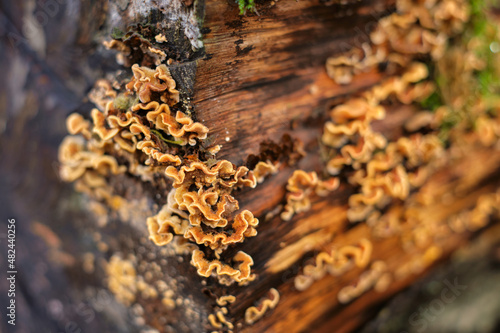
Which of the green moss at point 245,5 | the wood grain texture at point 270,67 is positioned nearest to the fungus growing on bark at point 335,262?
the wood grain texture at point 270,67

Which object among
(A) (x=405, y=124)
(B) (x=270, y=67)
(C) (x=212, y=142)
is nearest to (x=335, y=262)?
(A) (x=405, y=124)

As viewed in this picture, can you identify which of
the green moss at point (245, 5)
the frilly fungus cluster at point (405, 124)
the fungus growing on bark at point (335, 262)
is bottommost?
the fungus growing on bark at point (335, 262)

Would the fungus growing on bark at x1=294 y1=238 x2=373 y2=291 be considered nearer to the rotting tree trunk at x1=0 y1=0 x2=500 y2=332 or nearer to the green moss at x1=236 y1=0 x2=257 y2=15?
the rotting tree trunk at x1=0 y1=0 x2=500 y2=332

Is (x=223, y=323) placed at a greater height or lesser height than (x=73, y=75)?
lesser

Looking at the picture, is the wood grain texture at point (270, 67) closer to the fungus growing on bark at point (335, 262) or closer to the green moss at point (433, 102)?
the green moss at point (433, 102)

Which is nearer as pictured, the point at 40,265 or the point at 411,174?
the point at 411,174

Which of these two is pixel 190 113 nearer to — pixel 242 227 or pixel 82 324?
pixel 242 227

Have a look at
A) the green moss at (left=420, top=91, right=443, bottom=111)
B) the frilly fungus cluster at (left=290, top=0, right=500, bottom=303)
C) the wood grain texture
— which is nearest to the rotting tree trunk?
the wood grain texture

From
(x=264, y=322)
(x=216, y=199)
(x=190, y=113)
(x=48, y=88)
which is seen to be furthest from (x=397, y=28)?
(x=48, y=88)
